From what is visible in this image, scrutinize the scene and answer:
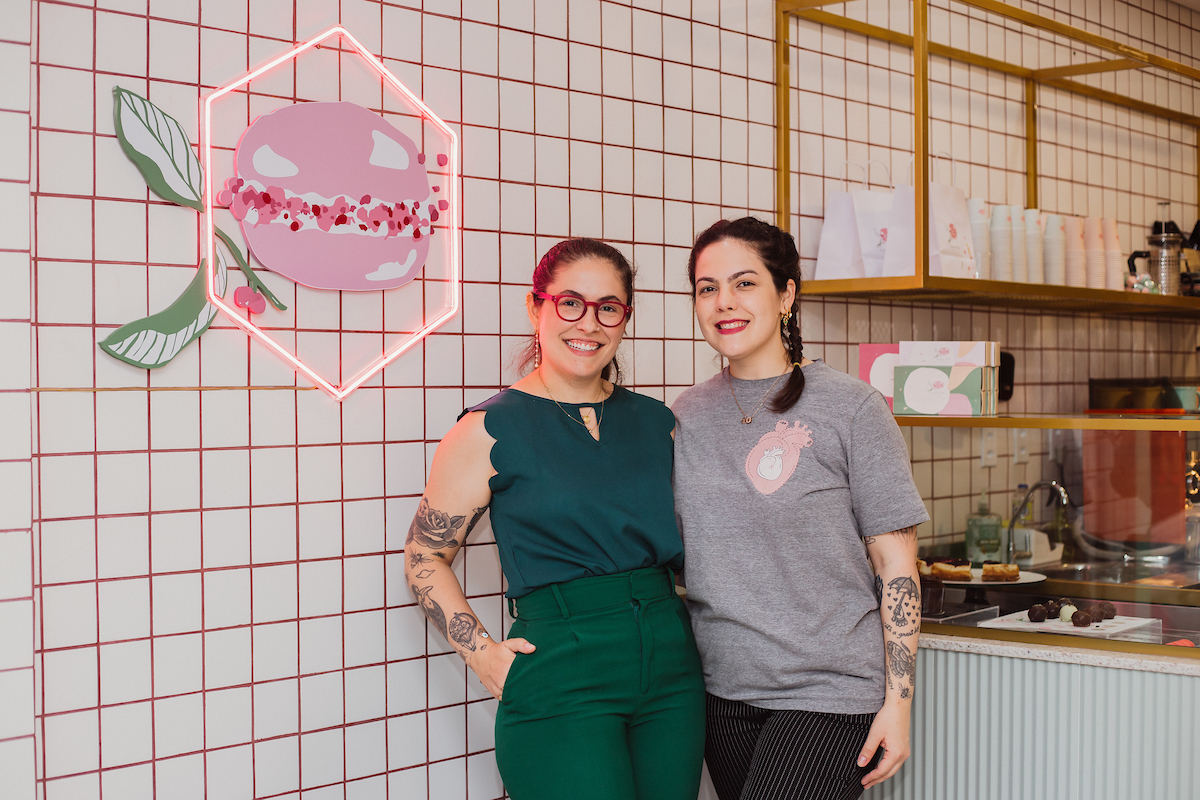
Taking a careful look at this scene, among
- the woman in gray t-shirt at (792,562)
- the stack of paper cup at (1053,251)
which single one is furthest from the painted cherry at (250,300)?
the stack of paper cup at (1053,251)

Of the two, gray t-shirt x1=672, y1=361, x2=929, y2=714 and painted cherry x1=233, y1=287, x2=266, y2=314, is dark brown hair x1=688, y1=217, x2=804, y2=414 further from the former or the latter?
painted cherry x1=233, y1=287, x2=266, y2=314

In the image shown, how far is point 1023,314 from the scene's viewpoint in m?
3.68

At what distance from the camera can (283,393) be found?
2090 mm

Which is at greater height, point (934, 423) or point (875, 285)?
point (875, 285)

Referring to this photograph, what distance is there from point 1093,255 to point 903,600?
2118 mm

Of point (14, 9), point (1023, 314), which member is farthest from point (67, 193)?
point (1023, 314)

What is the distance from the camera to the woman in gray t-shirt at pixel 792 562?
5.77ft

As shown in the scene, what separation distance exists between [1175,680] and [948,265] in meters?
1.23

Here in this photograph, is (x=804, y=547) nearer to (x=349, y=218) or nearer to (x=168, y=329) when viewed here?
(x=349, y=218)

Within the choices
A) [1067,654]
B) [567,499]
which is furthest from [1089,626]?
[567,499]

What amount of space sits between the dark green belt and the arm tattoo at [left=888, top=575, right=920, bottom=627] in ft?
1.44

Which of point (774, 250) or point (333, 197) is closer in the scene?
point (774, 250)

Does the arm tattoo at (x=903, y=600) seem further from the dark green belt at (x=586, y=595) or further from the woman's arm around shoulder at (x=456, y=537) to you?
the woman's arm around shoulder at (x=456, y=537)

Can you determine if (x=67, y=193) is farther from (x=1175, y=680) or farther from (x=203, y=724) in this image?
(x=1175, y=680)
